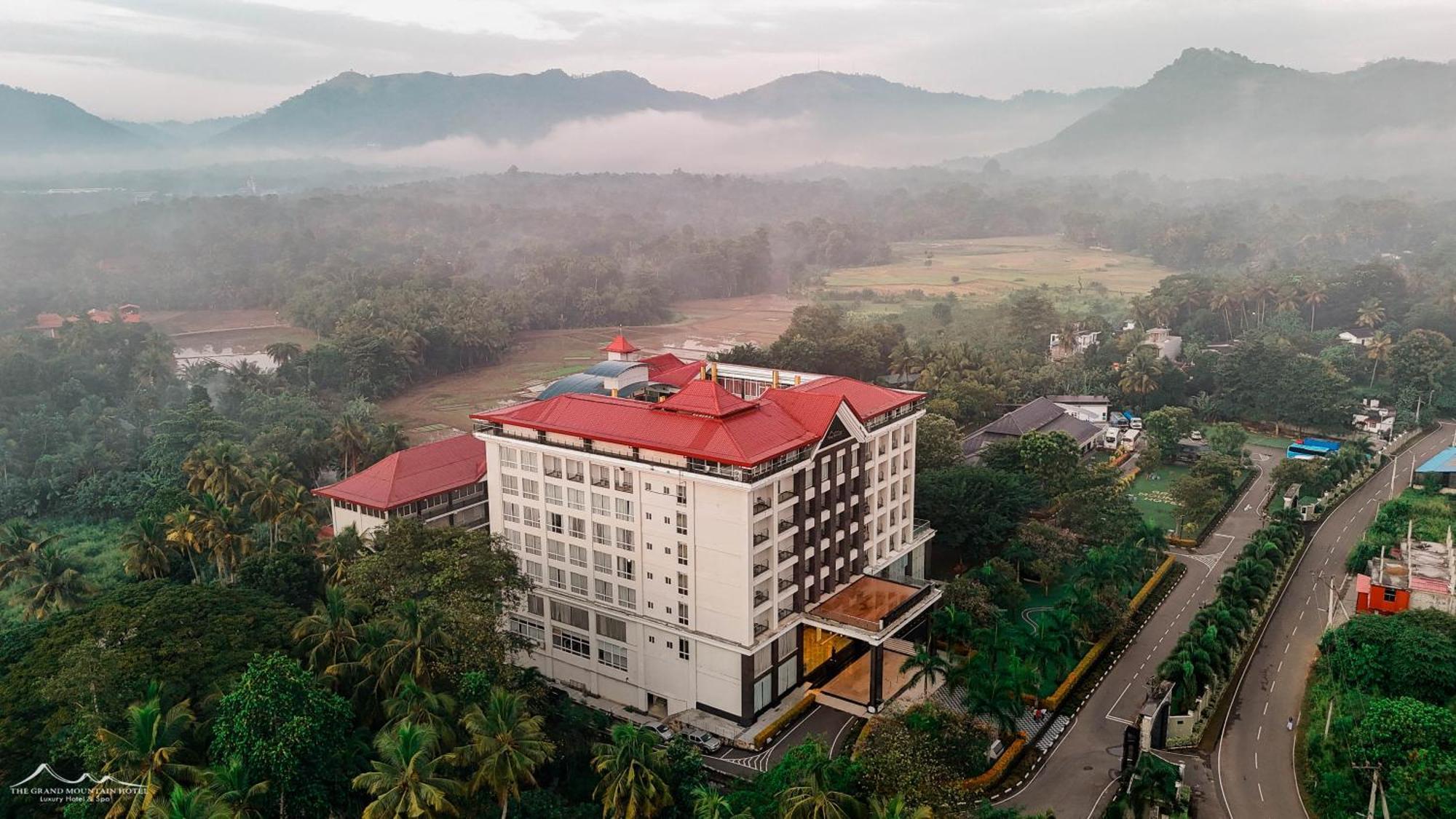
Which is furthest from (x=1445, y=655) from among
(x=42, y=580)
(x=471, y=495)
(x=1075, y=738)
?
(x=42, y=580)

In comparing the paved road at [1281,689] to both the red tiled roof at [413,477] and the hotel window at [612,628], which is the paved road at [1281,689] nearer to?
the hotel window at [612,628]

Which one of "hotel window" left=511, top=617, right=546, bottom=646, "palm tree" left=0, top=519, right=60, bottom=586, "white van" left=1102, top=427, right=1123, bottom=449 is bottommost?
"white van" left=1102, top=427, right=1123, bottom=449

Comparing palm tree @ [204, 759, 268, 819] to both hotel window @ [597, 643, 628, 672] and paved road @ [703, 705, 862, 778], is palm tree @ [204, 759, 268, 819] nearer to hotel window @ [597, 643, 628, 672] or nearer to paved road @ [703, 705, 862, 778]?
paved road @ [703, 705, 862, 778]

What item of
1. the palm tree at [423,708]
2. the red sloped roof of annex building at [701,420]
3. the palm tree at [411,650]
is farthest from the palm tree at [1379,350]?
the palm tree at [423,708]

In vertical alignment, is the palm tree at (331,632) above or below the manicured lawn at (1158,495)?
above

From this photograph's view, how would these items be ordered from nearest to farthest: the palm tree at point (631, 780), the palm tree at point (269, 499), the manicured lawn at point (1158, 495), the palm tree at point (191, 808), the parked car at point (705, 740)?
the palm tree at point (191, 808) < the palm tree at point (631, 780) < the parked car at point (705, 740) < the palm tree at point (269, 499) < the manicured lawn at point (1158, 495)

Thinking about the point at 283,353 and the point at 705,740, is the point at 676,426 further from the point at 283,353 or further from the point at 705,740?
the point at 283,353

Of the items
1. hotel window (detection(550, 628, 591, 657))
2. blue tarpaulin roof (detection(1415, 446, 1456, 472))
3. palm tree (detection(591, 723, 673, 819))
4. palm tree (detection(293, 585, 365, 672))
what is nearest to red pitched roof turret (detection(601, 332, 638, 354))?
hotel window (detection(550, 628, 591, 657))
